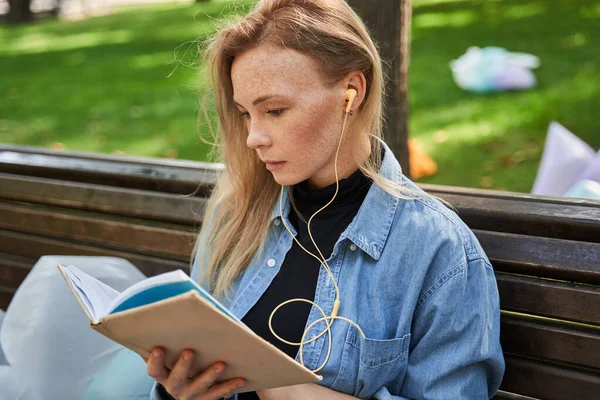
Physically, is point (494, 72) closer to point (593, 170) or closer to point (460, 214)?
point (593, 170)

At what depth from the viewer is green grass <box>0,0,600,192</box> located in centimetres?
498

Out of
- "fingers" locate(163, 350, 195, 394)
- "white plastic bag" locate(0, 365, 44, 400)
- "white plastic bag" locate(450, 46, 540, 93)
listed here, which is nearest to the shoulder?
"fingers" locate(163, 350, 195, 394)

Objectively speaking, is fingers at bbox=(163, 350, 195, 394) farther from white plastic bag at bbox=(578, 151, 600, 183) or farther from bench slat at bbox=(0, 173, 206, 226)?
white plastic bag at bbox=(578, 151, 600, 183)

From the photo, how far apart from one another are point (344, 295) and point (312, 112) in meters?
0.49

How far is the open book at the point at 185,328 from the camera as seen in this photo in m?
1.56

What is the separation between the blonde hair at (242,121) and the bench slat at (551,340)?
0.47 m

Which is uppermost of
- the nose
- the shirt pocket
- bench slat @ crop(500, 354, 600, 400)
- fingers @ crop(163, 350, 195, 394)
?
the nose

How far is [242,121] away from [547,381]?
3.70ft

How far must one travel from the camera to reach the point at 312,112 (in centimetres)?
207

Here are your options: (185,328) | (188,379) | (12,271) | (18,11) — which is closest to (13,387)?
(12,271)

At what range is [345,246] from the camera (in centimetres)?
218

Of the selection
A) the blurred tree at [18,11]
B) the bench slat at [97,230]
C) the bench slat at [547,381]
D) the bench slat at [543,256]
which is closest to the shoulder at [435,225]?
the bench slat at [543,256]

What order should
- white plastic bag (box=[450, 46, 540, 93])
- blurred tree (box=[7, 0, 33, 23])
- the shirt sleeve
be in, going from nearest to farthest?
the shirt sleeve → white plastic bag (box=[450, 46, 540, 93]) → blurred tree (box=[7, 0, 33, 23])

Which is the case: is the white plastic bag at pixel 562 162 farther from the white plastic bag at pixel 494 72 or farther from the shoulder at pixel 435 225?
the white plastic bag at pixel 494 72
